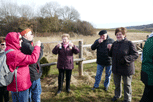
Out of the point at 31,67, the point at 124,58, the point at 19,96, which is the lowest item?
the point at 19,96

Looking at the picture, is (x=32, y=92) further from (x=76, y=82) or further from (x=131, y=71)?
(x=131, y=71)

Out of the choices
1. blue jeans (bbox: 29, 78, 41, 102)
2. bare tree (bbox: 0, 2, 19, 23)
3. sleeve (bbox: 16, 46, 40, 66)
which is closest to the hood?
sleeve (bbox: 16, 46, 40, 66)

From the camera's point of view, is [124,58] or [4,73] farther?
[124,58]

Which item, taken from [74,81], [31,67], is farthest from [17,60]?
[74,81]

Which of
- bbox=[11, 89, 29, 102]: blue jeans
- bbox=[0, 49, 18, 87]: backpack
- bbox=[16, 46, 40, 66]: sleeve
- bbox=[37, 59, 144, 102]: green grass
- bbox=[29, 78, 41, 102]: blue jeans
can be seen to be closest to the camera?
bbox=[0, 49, 18, 87]: backpack

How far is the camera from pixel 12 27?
611 inches

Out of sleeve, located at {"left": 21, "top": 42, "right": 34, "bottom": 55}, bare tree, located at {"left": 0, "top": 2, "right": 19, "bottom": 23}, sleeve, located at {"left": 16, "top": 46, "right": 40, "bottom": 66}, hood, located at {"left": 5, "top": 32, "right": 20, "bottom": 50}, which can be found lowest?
sleeve, located at {"left": 16, "top": 46, "right": 40, "bottom": 66}

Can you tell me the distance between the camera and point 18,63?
1.62m

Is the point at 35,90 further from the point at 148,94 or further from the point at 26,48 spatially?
the point at 148,94

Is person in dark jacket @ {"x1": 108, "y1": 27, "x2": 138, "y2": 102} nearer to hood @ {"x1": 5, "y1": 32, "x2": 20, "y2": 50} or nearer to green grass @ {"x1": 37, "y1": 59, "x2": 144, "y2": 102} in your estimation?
green grass @ {"x1": 37, "y1": 59, "x2": 144, "y2": 102}

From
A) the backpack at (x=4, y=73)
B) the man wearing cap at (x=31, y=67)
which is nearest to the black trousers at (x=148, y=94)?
the man wearing cap at (x=31, y=67)

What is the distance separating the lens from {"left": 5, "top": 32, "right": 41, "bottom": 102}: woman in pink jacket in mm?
1569

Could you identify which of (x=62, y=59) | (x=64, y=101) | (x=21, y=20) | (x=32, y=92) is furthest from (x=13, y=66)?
(x=21, y=20)

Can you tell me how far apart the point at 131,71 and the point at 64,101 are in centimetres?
199
